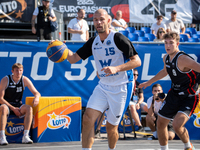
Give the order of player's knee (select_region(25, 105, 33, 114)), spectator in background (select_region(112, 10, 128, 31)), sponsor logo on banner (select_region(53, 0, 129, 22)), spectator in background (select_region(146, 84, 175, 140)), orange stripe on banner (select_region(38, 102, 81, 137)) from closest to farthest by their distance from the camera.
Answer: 1. player's knee (select_region(25, 105, 33, 114))
2. orange stripe on banner (select_region(38, 102, 81, 137))
3. spectator in background (select_region(146, 84, 175, 140))
4. spectator in background (select_region(112, 10, 128, 31))
5. sponsor logo on banner (select_region(53, 0, 129, 22))

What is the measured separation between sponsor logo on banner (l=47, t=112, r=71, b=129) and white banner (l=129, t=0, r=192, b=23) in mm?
6482

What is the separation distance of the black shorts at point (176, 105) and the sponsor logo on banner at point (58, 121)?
269 centimetres

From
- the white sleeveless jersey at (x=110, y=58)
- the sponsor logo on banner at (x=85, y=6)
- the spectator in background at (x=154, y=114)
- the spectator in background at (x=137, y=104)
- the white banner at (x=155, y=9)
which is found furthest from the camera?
the white banner at (x=155, y=9)

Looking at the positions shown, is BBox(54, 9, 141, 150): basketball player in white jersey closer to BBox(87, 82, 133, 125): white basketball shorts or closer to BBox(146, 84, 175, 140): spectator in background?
BBox(87, 82, 133, 125): white basketball shorts

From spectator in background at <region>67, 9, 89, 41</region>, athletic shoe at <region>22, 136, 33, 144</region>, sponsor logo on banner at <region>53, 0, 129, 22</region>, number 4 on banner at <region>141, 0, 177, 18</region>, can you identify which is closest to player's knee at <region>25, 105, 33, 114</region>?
athletic shoe at <region>22, 136, 33, 144</region>

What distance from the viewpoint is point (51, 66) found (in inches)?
323

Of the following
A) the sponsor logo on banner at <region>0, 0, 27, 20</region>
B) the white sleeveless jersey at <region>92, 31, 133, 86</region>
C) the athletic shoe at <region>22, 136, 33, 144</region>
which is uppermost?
the sponsor logo on banner at <region>0, 0, 27, 20</region>

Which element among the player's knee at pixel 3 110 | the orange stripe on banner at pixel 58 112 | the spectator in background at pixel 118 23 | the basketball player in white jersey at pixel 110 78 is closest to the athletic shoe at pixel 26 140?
the orange stripe on banner at pixel 58 112

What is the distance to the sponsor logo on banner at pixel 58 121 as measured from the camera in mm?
6891

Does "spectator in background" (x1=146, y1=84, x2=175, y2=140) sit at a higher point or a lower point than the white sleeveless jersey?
lower

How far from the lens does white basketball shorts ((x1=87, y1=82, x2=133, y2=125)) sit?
14.4ft

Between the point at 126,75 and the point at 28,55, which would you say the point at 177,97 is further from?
the point at 28,55

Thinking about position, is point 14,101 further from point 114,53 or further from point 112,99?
point 114,53

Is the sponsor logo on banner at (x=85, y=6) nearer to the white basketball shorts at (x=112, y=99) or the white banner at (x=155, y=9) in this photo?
the white banner at (x=155, y=9)
